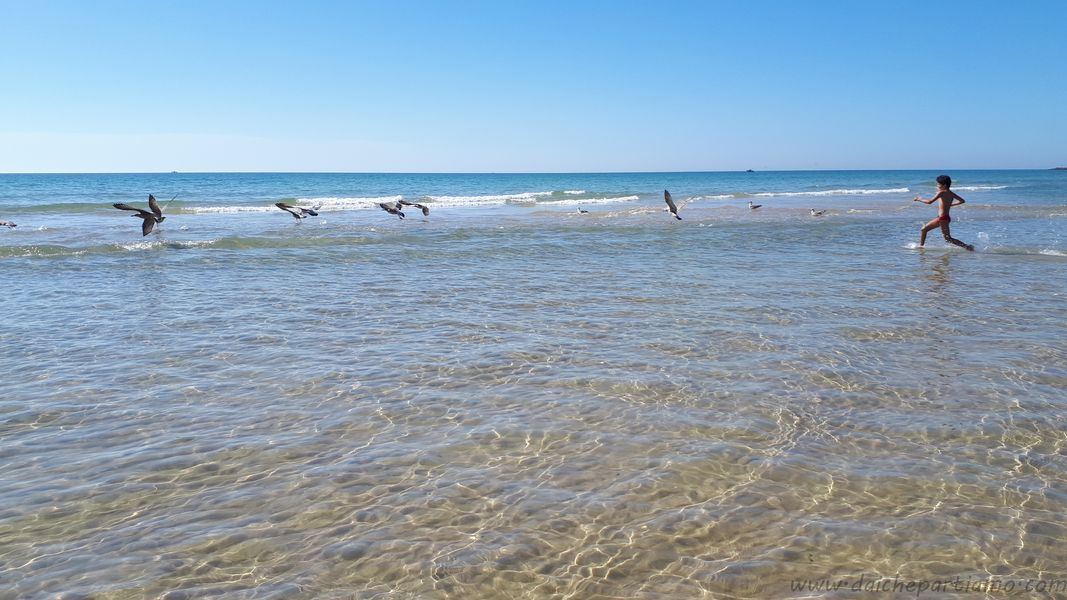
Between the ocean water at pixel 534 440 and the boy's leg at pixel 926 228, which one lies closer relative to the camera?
the ocean water at pixel 534 440

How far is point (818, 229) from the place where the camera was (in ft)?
82.5

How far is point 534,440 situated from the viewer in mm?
5645

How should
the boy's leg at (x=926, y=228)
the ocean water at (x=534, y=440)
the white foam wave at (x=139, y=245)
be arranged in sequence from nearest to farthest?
1. the ocean water at (x=534, y=440)
2. the boy's leg at (x=926, y=228)
3. the white foam wave at (x=139, y=245)

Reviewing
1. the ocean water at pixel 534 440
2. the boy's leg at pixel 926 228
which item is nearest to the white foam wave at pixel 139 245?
the ocean water at pixel 534 440

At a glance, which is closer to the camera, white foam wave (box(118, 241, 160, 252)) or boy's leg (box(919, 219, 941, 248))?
boy's leg (box(919, 219, 941, 248))

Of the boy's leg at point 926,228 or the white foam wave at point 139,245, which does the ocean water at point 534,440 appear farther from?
the white foam wave at point 139,245

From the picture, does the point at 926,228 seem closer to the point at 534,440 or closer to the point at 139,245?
the point at 534,440

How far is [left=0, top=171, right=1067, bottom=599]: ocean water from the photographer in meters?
3.95

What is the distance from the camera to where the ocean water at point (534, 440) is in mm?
3953

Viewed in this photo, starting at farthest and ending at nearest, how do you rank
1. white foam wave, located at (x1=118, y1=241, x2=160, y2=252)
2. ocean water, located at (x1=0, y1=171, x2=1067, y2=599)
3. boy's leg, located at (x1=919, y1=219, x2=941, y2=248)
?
white foam wave, located at (x1=118, y1=241, x2=160, y2=252), boy's leg, located at (x1=919, y1=219, x2=941, y2=248), ocean water, located at (x1=0, y1=171, x2=1067, y2=599)

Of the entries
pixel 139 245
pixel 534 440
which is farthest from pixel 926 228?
pixel 139 245

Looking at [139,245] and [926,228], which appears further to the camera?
[139,245]

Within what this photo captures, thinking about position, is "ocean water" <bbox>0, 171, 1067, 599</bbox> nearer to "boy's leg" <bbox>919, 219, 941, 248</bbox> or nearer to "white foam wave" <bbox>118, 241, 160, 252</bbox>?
"boy's leg" <bbox>919, 219, 941, 248</bbox>

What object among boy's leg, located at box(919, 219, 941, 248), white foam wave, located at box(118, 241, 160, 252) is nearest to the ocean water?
boy's leg, located at box(919, 219, 941, 248)
